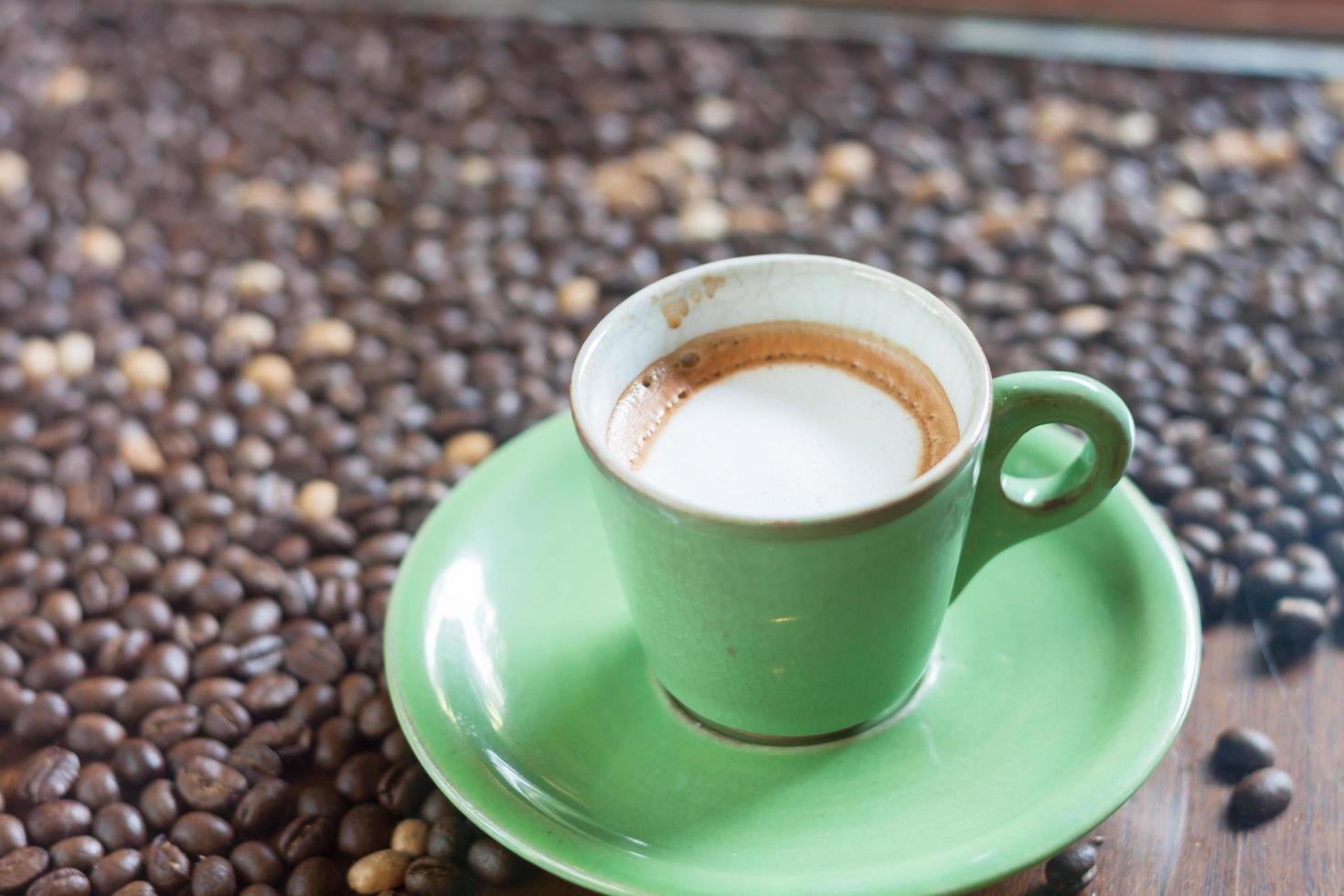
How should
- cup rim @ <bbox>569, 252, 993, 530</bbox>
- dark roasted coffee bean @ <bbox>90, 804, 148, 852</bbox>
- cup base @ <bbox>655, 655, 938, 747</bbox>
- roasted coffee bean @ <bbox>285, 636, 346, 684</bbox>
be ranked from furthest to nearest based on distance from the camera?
roasted coffee bean @ <bbox>285, 636, 346, 684</bbox> → dark roasted coffee bean @ <bbox>90, 804, 148, 852</bbox> → cup base @ <bbox>655, 655, 938, 747</bbox> → cup rim @ <bbox>569, 252, 993, 530</bbox>

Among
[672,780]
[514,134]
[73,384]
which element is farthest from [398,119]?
[672,780]

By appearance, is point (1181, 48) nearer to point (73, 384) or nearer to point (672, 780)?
point (672, 780)

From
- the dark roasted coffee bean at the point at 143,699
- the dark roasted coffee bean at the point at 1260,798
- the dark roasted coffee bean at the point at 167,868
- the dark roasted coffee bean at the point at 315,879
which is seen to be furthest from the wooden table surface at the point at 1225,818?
the dark roasted coffee bean at the point at 143,699

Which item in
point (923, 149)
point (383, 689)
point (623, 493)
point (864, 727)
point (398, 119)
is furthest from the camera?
point (398, 119)

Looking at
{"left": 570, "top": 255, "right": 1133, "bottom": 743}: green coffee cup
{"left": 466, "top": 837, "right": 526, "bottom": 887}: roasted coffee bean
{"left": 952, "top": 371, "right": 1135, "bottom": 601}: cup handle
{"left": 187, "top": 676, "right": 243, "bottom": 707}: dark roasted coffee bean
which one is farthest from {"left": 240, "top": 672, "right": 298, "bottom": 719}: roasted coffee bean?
{"left": 952, "top": 371, "right": 1135, "bottom": 601}: cup handle

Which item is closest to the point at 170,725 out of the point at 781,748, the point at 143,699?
the point at 143,699

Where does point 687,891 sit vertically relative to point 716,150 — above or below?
above

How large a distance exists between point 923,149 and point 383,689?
0.91 meters

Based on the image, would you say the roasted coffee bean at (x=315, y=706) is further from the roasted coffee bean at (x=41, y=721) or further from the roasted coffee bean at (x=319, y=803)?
the roasted coffee bean at (x=41, y=721)

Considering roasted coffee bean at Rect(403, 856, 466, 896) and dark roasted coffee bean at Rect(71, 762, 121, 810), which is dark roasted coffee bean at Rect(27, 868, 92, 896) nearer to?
dark roasted coffee bean at Rect(71, 762, 121, 810)

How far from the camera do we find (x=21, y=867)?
0.83 m

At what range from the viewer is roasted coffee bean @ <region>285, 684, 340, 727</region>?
92 cm

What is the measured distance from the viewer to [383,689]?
932 mm

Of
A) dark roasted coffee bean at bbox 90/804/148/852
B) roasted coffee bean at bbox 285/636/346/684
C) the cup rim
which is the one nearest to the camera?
the cup rim
